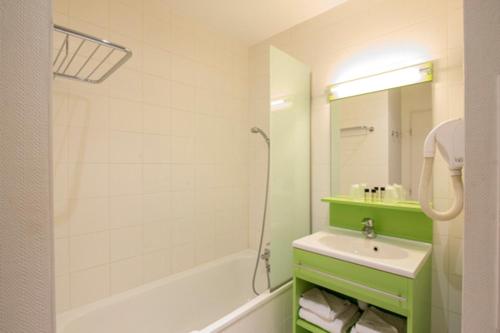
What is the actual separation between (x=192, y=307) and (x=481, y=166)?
76.6 inches

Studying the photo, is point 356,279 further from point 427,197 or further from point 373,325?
point 427,197

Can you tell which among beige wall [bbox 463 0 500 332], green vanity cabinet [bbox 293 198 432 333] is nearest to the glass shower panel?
green vanity cabinet [bbox 293 198 432 333]

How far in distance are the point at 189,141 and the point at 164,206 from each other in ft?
1.77

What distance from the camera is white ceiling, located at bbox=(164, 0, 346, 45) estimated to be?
1781 mm

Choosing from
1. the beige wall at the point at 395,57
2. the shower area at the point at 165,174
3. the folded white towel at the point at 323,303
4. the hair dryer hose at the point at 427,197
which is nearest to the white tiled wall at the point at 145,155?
the shower area at the point at 165,174

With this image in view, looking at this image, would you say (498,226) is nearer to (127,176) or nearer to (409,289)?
(409,289)

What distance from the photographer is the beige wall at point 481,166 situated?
48 cm

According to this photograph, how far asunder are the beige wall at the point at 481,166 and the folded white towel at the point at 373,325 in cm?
88

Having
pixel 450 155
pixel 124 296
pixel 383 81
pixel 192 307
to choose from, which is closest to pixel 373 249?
pixel 450 155

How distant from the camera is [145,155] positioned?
1.71 meters

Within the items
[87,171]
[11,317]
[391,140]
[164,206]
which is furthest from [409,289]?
[87,171]

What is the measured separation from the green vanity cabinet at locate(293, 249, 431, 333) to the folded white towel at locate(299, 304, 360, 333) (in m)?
0.04

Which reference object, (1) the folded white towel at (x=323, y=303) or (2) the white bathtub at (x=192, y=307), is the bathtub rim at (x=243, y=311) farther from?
(1) the folded white towel at (x=323, y=303)

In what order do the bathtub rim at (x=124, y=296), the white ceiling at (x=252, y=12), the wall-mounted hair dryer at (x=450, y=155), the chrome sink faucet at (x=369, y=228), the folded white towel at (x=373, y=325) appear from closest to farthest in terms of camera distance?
the wall-mounted hair dryer at (x=450, y=155) < the folded white towel at (x=373, y=325) < the bathtub rim at (x=124, y=296) < the chrome sink faucet at (x=369, y=228) < the white ceiling at (x=252, y=12)
